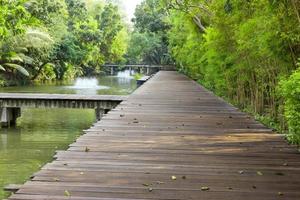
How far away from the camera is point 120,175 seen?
474 cm

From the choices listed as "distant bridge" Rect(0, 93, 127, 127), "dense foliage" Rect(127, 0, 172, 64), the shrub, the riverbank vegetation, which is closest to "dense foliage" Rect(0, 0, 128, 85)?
"distant bridge" Rect(0, 93, 127, 127)

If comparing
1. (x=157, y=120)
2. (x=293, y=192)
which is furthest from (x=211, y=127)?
(x=293, y=192)

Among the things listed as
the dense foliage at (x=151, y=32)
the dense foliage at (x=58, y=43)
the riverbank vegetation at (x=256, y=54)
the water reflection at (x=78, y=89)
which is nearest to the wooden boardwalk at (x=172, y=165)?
the riverbank vegetation at (x=256, y=54)

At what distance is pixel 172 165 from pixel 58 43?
124ft

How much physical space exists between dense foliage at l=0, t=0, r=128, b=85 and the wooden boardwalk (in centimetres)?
480

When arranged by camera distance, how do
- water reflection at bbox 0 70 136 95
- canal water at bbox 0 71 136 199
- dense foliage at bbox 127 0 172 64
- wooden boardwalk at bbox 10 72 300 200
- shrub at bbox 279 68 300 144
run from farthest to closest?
dense foliage at bbox 127 0 172 64, water reflection at bbox 0 70 136 95, canal water at bbox 0 71 136 199, shrub at bbox 279 68 300 144, wooden boardwalk at bbox 10 72 300 200

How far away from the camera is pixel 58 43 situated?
41906 mm

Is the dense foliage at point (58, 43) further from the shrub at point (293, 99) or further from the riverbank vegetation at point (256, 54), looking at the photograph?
the shrub at point (293, 99)

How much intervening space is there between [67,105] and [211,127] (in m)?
9.55

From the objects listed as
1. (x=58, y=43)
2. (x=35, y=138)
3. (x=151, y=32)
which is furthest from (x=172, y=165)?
(x=151, y=32)

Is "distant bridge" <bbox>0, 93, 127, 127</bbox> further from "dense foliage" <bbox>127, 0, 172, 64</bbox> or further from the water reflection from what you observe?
"dense foliage" <bbox>127, 0, 172, 64</bbox>

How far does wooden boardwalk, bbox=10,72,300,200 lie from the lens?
13.7 feet

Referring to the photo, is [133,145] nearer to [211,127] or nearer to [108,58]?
[211,127]

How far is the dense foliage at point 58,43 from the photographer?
109ft
